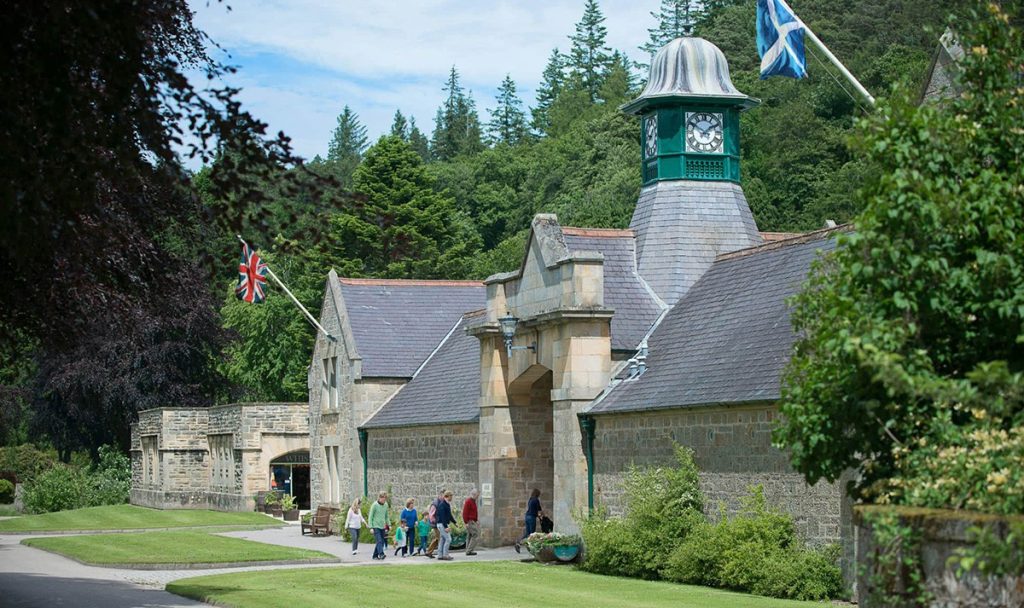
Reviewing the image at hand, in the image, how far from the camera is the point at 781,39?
896 inches

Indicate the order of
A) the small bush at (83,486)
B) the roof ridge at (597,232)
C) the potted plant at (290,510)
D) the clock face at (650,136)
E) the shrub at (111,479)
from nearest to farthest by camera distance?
the roof ridge at (597,232) → the clock face at (650,136) → the potted plant at (290,510) → the small bush at (83,486) → the shrub at (111,479)

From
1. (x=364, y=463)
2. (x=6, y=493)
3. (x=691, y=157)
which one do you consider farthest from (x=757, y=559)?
(x=6, y=493)

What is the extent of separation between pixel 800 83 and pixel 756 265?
5355cm

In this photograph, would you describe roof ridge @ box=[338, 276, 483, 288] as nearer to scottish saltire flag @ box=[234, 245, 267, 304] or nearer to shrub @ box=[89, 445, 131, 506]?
scottish saltire flag @ box=[234, 245, 267, 304]

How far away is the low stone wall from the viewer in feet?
28.2

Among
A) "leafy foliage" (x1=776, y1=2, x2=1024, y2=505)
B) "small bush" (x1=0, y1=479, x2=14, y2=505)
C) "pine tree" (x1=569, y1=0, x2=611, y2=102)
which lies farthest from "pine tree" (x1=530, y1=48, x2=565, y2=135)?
"leafy foliage" (x1=776, y1=2, x2=1024, y2=505)

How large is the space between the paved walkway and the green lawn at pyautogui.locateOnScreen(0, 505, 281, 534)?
259 inches

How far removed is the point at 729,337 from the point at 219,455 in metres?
34.3

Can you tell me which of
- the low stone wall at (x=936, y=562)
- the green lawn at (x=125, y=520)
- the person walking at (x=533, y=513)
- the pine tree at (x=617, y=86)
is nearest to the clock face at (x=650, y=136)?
the person walking at (x=533, y=513)

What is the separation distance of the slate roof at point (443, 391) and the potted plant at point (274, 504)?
444 inches

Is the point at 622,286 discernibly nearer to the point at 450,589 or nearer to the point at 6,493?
the point at 450,589

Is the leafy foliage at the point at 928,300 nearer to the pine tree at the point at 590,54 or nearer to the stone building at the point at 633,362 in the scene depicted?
the stone building at the point at 633,362

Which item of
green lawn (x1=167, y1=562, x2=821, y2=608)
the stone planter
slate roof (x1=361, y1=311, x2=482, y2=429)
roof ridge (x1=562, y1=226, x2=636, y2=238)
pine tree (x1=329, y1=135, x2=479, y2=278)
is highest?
pine tree (x1=329, y1=135, x2=479, y2=278)

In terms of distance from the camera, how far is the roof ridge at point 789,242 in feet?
78.2
